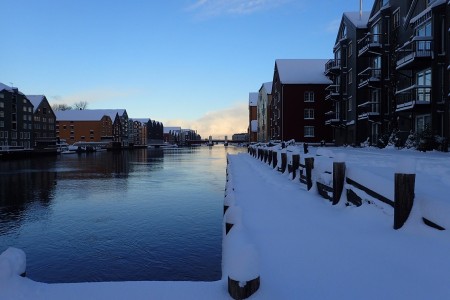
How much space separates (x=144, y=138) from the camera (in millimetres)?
186125

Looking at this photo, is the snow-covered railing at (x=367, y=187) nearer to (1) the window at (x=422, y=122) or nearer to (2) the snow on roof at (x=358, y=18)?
(1) the window at (x=422, y=122)

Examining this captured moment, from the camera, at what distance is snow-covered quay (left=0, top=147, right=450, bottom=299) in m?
4.00

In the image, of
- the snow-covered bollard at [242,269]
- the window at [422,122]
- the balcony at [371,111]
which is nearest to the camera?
the snow-covered bollard at [242,269]

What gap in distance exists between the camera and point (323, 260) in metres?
5.02

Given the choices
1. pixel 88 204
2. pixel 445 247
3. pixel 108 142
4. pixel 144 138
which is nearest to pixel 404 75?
pixel 88 204

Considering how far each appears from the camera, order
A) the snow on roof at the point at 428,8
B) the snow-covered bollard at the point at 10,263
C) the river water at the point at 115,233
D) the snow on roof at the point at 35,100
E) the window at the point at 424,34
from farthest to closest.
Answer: the snow on roof at the point at 35,100 → the window at the point at 424,34 → the snow on roof at the point at 428,8 → the river water at the point at 115,233 → the snow-covered bollard at the point at 10,263

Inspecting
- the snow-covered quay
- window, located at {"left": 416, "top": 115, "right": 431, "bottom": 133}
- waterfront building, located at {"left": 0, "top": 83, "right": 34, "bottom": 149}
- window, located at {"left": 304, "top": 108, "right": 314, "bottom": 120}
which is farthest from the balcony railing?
waterfront building, located at {"left": 0, "top": 83, "right": 34, "bottom": 149}

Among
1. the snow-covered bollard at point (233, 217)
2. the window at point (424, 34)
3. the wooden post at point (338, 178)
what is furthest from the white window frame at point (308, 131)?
the snow-covered bollard at point (233, 217)

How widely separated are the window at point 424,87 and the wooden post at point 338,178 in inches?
827

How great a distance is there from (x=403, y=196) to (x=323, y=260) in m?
1.90

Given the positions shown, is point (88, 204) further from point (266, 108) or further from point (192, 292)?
point (266, 108)

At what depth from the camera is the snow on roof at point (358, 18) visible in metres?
39.2

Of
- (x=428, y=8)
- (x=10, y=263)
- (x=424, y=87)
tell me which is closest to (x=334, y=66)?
(x=428, y=8)

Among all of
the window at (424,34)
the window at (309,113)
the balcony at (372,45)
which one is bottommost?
the window at (309,113)
